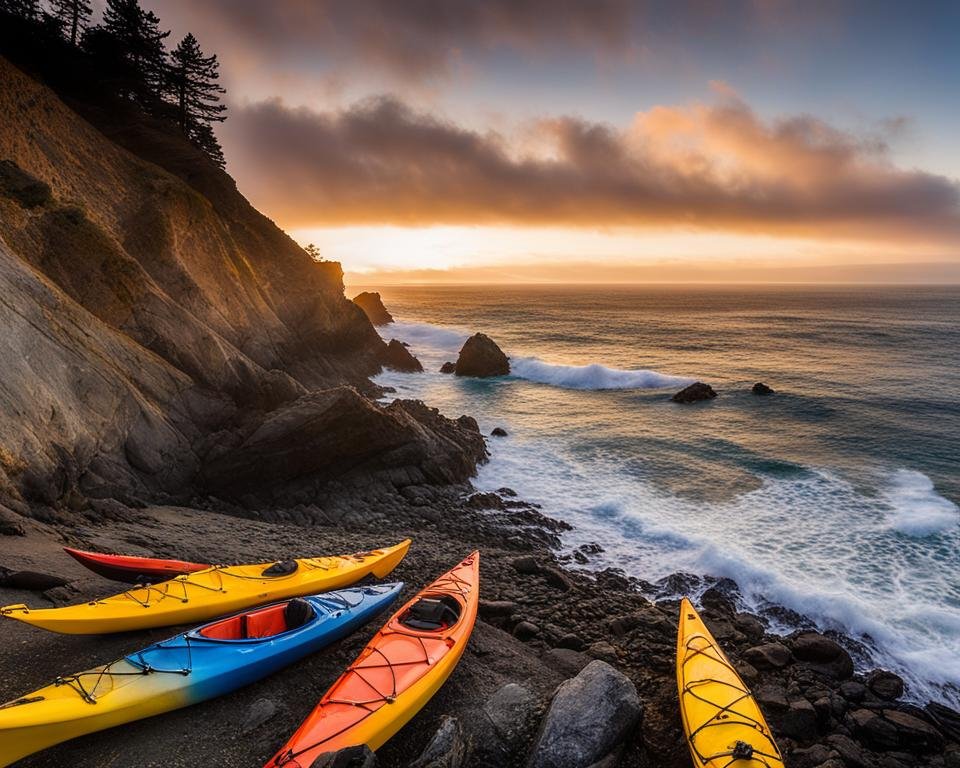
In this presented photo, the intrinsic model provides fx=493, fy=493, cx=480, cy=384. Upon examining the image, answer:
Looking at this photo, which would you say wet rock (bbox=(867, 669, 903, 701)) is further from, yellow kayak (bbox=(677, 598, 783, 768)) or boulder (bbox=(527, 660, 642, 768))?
boulder (bbox=(527, 660, 642, 768))

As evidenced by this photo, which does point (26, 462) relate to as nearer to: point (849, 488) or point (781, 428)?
point (849, 488)

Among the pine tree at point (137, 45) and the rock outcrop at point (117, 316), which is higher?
the pine tree at point (137, 45)

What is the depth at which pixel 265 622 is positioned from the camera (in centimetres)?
1002

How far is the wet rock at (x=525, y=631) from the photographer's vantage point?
461 inches

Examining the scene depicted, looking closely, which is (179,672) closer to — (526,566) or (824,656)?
(526,566)

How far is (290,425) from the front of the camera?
18.3 meters

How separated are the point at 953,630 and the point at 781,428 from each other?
756 inches

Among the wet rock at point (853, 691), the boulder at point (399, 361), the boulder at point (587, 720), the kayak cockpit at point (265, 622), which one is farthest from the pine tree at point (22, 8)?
the wet rock at point (853, 691)

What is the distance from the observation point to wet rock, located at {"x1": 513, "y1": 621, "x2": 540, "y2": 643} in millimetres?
11719

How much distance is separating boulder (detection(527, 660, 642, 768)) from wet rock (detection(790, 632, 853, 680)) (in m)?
6.16

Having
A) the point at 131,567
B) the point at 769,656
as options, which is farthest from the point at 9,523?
the point at 769,656

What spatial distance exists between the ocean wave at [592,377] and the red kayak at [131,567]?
36.9 m

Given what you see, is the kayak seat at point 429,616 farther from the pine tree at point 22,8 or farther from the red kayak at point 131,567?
the pine tree at point 22,8

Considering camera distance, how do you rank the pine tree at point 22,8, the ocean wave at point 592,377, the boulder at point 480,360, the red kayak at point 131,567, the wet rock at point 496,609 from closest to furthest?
the red kayak at point 131,567, the wet rock at point 496,609, the pine tree at point 22,8, the ocean wave at point 592,377, the boulder at point 480,360
